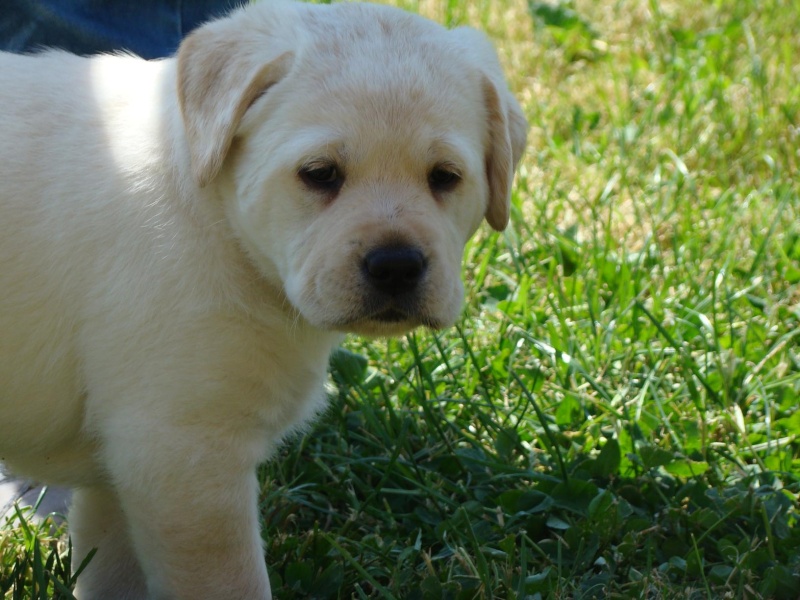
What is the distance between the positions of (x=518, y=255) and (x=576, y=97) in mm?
1888

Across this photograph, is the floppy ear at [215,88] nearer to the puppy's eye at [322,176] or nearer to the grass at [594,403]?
the puppy's eye at [322,176]

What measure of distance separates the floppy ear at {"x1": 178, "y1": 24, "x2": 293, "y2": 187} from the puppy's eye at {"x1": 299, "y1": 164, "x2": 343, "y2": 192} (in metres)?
0.23

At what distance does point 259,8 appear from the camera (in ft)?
10.2

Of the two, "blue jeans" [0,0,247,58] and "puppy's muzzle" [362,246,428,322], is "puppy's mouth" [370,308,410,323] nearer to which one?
"puppy's muzzle" [362,246,428,322]

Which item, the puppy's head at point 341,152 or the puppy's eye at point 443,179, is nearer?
the puppy's head at point 341,152

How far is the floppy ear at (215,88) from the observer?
2.83 meters

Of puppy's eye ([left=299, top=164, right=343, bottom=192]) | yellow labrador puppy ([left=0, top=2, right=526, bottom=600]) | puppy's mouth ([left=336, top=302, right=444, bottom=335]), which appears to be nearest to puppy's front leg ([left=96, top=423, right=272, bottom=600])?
yellow labrador puppy ([left=0, top=2, right=526, bottom=600])

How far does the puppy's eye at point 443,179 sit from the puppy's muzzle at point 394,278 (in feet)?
0.81

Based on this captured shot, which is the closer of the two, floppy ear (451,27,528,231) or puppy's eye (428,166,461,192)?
A: puppy's eye (428,166,461,192)

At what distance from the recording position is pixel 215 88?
9.48ft

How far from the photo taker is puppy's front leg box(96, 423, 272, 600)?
2809 mm

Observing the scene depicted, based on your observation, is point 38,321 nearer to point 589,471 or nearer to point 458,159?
point 458,159

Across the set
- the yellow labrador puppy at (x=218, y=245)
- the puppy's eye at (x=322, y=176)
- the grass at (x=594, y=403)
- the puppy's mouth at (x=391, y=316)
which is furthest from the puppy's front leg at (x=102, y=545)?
the puppy's eye at (x=322, y=176)

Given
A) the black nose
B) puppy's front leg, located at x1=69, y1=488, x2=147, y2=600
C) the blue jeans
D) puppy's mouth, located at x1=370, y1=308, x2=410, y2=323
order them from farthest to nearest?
the blue jeans
puppy's front leg, located at x1=69, y1=488, x2=147, y2=600
puppy's mouth, located at x1=370, y1=308, x2=410, y2=323
the black nose
